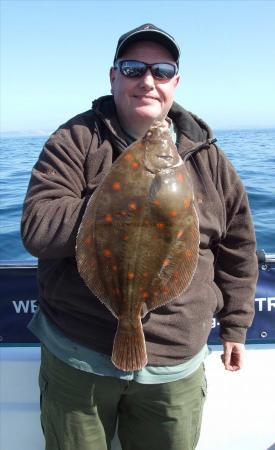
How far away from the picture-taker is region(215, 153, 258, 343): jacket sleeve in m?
2.59

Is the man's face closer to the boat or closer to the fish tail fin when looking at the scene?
the fish tail fin

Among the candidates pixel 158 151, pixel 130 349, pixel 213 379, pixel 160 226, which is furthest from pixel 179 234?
pixel 213 379

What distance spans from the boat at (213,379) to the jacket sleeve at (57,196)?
3.44 ft

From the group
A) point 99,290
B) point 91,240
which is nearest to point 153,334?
point 99,290

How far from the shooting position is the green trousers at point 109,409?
224 cm

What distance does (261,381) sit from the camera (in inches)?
121

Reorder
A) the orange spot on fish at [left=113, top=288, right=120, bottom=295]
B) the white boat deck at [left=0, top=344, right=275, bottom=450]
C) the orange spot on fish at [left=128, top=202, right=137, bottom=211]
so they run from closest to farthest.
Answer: the orange spot on fish at [left=128, top=202, right=137, bottom=211]
the orange spot on fish at [left=113, top=288, right=120, bottom=295]
the white boat deck at [left=0, top=344, right=275, bottom=450]

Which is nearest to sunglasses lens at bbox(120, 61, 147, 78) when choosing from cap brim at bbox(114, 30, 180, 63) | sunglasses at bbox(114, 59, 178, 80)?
sunglasses at bbox(114, 59, 178, 80)

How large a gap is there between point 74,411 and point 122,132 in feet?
4.89

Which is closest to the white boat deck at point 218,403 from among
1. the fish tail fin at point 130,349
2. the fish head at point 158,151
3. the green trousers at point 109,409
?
the green trousers at point 109,409

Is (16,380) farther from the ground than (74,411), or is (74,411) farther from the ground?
(74,411)

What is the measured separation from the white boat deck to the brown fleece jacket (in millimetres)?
770

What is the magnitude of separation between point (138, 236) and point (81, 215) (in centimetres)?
31

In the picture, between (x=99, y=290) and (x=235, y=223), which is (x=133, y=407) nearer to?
(x=99, y=290)
